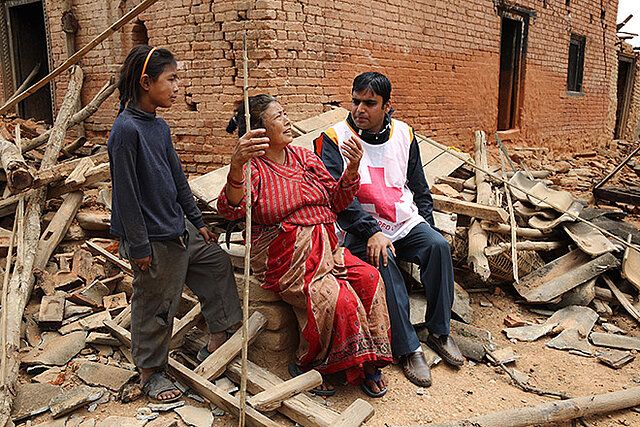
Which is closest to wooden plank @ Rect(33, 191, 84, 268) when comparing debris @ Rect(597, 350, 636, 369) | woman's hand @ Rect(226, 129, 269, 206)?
woman's hand @ Rect(226, 129, 269, 206)

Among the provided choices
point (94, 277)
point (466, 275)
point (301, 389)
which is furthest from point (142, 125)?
point (466, 275)

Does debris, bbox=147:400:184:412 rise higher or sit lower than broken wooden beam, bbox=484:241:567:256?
lower

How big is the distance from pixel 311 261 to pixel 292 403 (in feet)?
2.41

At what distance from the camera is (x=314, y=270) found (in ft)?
9.00

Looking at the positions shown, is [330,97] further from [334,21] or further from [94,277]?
[94,277]

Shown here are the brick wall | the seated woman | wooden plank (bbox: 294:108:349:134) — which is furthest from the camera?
the brick wall

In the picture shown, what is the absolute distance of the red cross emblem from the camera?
328 cm

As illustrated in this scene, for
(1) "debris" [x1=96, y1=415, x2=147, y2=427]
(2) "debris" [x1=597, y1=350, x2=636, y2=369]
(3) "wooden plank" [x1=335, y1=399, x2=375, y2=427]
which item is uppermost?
(3) "wooden plank" [x1=335, y1=399, x2=375, y2=427]

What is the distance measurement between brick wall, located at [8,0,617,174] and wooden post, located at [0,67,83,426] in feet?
5.29

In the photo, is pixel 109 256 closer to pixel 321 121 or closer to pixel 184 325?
pixel 184 325

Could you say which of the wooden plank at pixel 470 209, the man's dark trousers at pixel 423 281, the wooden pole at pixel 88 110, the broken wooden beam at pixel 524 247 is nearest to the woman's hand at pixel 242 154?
the man's dark trousers at pixel 423 281

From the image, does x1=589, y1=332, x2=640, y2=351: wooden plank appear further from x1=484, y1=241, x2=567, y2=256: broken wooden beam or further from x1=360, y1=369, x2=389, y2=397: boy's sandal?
x1=360, y1=369, x2=389, y2=397: boy's sandal

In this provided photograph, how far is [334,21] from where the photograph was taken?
6105 mm

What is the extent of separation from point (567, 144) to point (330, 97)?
8.76 metres
